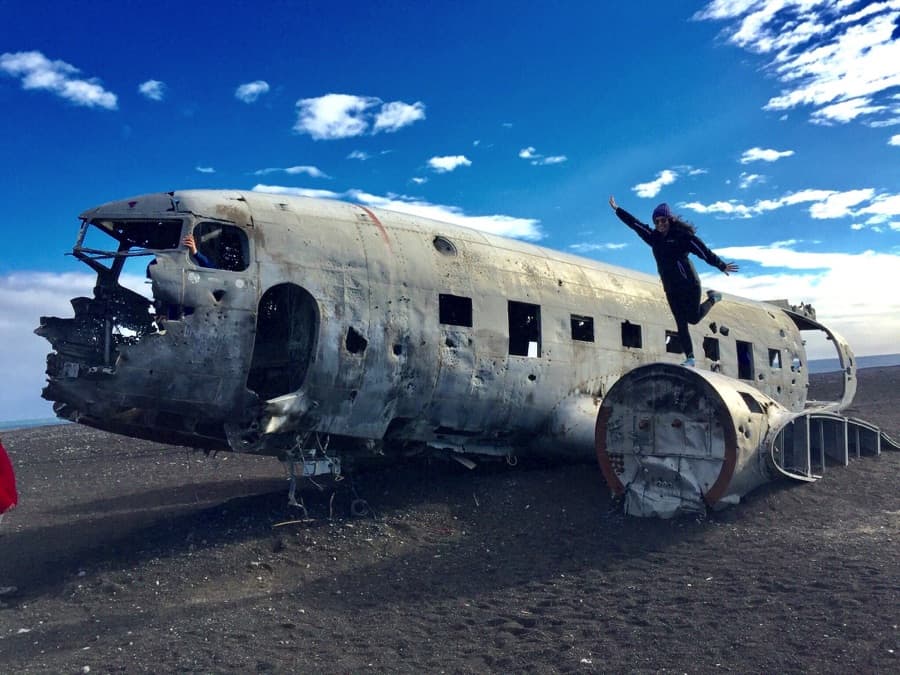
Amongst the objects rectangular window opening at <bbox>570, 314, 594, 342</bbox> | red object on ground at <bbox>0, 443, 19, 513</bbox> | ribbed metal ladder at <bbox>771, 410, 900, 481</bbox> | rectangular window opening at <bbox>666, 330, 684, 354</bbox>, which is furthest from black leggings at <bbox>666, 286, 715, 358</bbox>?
red object on ground at <bbox>0, 443, 19, 513</bbox>

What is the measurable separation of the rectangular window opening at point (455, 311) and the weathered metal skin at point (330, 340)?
0.03 meters

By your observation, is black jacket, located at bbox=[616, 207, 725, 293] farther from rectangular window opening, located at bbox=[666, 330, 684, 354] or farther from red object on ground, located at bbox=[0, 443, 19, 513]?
red object on ground, located at bbox=[0, 443, 19, 513]

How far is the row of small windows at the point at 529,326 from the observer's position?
11.0 meters

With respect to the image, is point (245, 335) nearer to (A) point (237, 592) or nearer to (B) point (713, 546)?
(A) point (237, 592)

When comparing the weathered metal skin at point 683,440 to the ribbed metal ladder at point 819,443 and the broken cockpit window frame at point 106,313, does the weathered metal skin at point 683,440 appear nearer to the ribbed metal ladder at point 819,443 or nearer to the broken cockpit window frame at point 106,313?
the ribbed metal ladder at point 819,443

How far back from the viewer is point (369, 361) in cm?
955

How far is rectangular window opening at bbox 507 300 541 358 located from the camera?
38.7 ft

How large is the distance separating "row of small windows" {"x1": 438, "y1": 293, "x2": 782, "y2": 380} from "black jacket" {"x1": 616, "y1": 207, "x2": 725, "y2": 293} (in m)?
2.04

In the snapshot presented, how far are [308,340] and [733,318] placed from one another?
1094 centimetres

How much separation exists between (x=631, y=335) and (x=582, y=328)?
1.18 meters

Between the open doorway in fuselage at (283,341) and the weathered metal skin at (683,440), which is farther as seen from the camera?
the weathered metal skin at (683,440)

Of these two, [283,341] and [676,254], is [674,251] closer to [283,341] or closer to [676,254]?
[676,254]

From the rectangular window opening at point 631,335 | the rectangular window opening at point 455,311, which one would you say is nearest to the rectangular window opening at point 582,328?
the rectangular window opening at point 631,335

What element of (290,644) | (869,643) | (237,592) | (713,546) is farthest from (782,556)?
(237,592)
